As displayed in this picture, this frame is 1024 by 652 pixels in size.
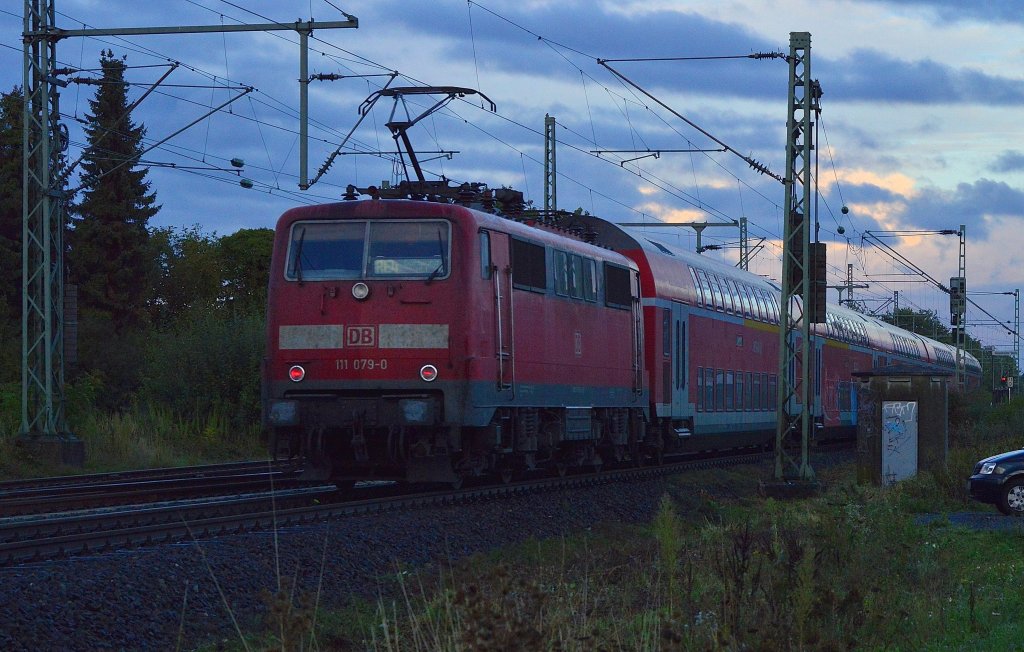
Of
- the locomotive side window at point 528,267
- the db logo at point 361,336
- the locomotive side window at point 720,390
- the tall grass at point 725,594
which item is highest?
the locomotive side window at point 528,267

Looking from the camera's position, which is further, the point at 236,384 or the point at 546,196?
the point at 546,196

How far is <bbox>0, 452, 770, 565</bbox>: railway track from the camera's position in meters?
11.8

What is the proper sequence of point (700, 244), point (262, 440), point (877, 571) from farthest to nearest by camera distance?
point (700, 244) < point (262, 440) < point (877, 571)

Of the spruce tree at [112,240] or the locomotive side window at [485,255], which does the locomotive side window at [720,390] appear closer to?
the locomotive side window at [485,255]

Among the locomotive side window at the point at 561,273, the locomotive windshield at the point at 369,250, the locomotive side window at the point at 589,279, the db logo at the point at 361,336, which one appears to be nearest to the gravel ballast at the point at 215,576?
the db logo at the point at 361,336

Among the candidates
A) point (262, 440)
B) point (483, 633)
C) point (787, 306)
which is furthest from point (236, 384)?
point (483, 633)

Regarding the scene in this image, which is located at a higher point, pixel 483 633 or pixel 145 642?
pixel 483 633

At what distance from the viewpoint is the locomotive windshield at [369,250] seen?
54.7 feet

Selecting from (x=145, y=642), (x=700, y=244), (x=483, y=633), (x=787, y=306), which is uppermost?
(x=700, y=244)

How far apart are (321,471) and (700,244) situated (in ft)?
108

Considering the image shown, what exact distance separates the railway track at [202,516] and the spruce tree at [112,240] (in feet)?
154

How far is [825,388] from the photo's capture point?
36625mm

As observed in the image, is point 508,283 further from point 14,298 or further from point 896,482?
point 14,298

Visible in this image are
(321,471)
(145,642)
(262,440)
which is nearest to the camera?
(145,642)
